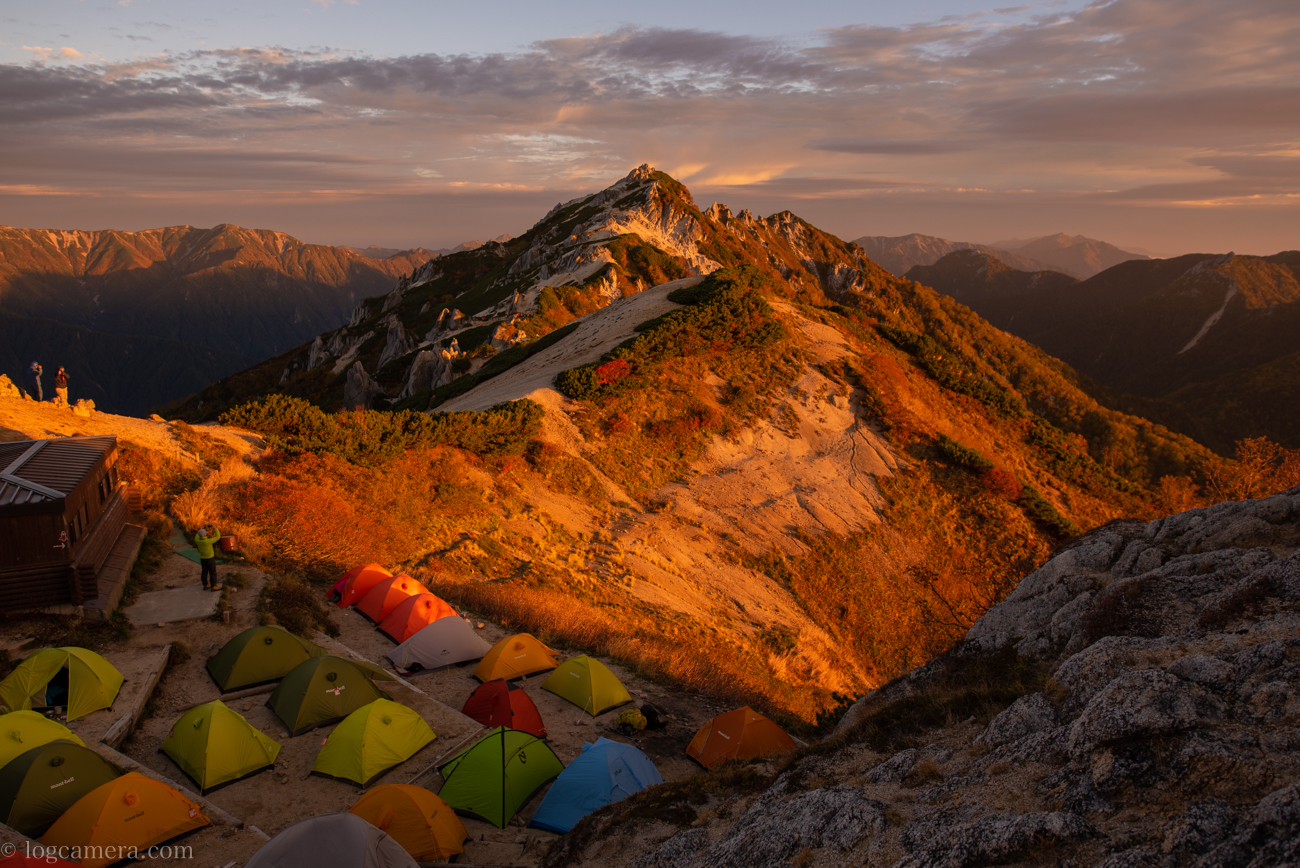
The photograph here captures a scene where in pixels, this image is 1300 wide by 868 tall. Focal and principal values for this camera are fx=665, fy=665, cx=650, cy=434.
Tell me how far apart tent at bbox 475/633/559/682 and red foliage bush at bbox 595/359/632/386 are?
60.1 feet

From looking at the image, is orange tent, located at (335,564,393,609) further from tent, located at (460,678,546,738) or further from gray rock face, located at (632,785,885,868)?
gray rock face, located at (632,785,885,868)

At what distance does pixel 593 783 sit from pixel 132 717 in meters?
8.87

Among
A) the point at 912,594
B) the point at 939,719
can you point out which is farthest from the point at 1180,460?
the point at 939,719

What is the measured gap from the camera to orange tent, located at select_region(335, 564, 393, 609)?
2055cm

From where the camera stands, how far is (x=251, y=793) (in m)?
12.0

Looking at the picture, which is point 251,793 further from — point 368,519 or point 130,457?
point 130,457

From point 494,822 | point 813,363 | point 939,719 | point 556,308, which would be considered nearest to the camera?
point 939,719

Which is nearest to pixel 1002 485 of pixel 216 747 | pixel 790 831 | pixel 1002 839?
pixel 790 831

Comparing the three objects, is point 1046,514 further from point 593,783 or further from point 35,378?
point 35,378

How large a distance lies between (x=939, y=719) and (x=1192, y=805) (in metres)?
4.37

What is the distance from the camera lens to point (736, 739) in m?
13.9

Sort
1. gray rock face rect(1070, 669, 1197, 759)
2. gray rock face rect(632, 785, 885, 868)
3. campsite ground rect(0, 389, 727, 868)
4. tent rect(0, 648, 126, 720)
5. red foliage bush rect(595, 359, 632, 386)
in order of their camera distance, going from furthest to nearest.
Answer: red foliage bush rect(595, 359, 632, 386), tent rect(0, 648, 126, 720), campsite ground rect(0, 389, 727, 868), gray rock face rect(632, 785, 885, 868), gray rock face rect(1070, 669, 1197, 759)

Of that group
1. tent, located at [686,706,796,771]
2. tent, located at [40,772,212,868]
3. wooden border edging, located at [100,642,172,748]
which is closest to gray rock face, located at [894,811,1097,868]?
tent, located at [686,706,796,771]

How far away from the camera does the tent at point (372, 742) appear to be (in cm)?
1250
